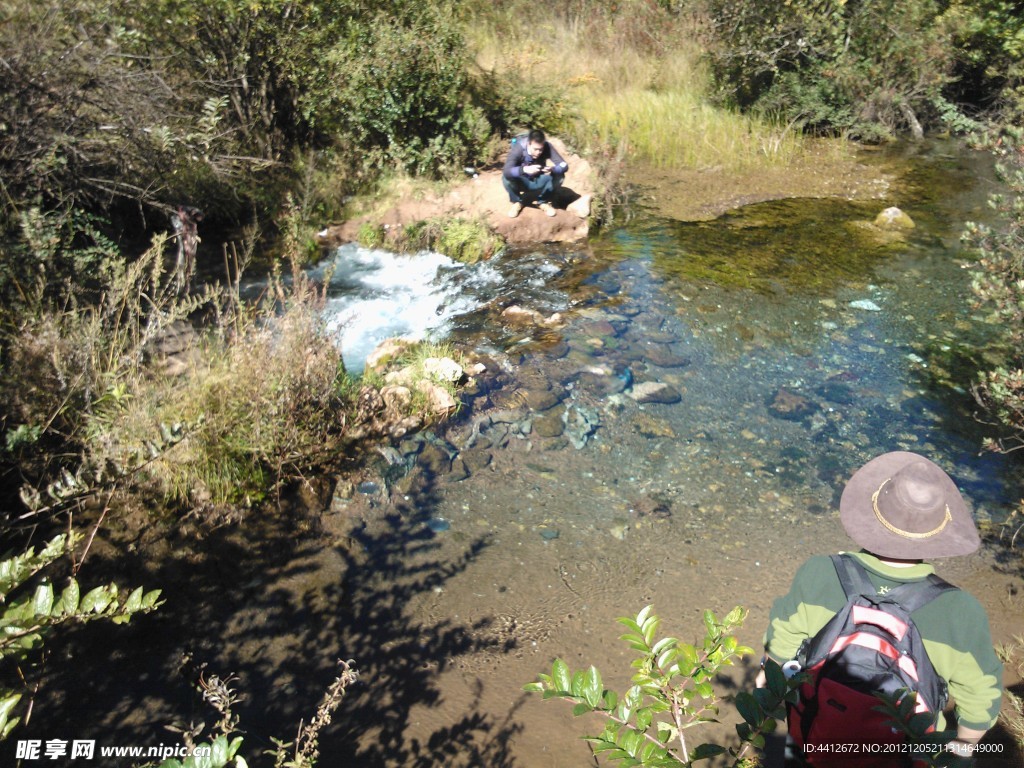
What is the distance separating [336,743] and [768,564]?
2484 mm

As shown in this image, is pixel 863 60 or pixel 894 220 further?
pixel 863 60

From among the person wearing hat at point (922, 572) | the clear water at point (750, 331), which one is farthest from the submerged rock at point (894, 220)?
the person wearing hat at point (922, 572)

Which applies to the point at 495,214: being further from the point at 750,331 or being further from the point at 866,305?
the point at 866,305

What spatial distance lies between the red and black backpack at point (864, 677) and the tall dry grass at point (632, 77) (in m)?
9.29

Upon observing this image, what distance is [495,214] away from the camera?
8836mm

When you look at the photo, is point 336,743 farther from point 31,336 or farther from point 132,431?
point 31,336

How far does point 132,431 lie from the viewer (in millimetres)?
4023

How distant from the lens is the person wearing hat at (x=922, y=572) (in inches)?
74.0

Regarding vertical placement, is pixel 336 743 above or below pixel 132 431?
below

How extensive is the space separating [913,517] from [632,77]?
39.3 ft

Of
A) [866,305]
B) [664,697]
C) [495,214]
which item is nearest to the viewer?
[664,697]

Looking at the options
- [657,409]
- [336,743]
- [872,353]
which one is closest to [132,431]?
[336,743]

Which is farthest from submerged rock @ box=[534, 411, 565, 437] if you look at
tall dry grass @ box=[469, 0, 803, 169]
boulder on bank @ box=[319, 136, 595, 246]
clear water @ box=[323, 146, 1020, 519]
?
tall dry grass @ box=[469, 0, 803, 169]

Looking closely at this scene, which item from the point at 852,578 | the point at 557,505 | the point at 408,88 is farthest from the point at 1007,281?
the point at 408,88
